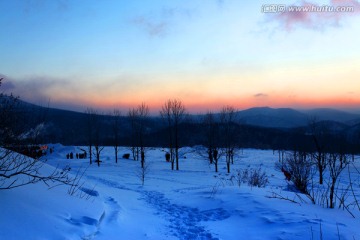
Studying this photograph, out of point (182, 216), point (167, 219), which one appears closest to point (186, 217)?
point (182, 216)

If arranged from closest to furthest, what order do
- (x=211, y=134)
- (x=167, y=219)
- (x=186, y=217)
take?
1. (x=167, y=219)
2. (x=186, y=217)
3. (x=211, y=134)

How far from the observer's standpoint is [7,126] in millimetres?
5629

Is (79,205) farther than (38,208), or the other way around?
(79,205)

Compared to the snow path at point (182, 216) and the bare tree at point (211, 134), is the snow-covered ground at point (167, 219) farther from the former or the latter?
the bare tree at point (211, 134)

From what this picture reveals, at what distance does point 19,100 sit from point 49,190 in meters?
2.70

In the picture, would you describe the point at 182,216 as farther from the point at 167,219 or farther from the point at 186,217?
the point at 167,219

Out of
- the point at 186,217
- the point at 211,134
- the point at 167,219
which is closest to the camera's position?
the point at 167,219

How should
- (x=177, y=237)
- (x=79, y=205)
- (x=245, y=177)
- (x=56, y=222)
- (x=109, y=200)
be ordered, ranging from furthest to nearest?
1. (x=245, y=177)
2. (x=109, y=200)
3. (x=79, y=205)
4. (x=177, y=237)
5. (x=56, y=222)

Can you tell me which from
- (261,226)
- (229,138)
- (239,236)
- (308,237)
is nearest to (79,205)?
(239,236)

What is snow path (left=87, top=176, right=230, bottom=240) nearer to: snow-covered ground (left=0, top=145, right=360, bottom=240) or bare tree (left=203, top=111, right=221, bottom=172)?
snow-covered ground (left=0, top=145, right=360, bottom=240)

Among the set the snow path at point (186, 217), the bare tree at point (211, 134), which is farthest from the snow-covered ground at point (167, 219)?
the bare tree at point (211, 134)

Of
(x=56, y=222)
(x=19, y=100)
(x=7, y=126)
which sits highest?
(x=19, y=100)

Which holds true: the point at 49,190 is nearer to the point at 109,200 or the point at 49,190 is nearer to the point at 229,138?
the point at 109,200

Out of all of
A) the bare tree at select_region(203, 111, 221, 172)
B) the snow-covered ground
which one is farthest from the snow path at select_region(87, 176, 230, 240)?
the bare tree at select_region(203, 111, 221, 172)
